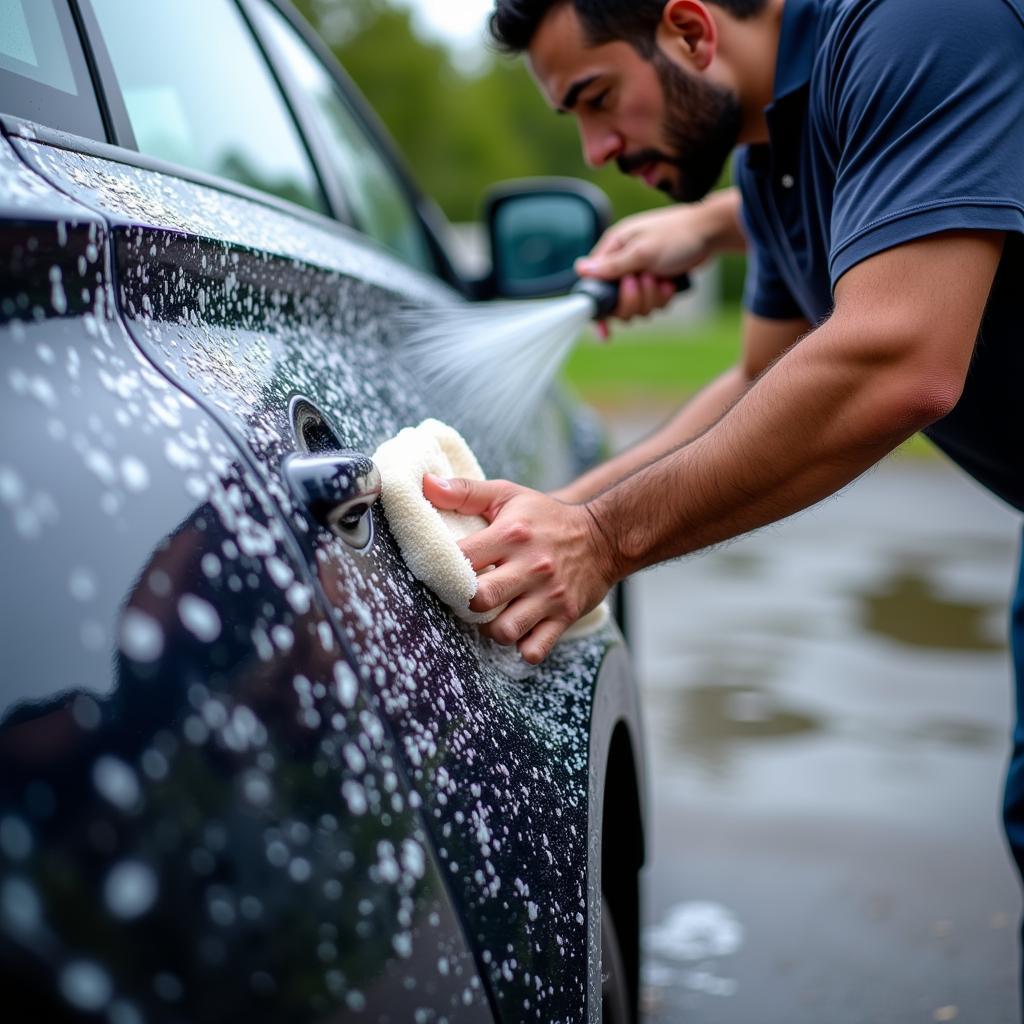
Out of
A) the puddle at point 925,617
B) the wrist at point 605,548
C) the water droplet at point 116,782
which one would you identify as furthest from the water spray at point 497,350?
the puddle at point 925,617

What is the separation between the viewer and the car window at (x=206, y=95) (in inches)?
63.7

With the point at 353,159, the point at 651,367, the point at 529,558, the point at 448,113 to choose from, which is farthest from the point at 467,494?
the point at 448,113

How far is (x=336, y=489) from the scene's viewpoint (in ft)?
3.36

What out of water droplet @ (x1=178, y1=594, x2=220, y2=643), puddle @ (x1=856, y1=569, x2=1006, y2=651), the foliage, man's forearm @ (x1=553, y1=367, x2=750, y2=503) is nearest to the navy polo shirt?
man's forearm @ (x1=553, y1=367, x2=750, y2=503)

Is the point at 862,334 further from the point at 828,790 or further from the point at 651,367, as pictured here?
the point at 651,367

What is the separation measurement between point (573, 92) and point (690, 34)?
0.73 feet

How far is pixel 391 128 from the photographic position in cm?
3634

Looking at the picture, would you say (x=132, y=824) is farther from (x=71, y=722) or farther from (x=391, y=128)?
(x=391, y=128)

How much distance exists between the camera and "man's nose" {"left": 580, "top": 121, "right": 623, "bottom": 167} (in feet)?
7.16

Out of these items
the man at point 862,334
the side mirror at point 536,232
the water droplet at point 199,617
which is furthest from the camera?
the side mirror at point 536,232

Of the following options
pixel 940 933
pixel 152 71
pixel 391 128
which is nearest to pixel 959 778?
pixel 940 933

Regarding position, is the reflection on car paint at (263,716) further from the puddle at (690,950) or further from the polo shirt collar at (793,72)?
the puddle at (690,950)

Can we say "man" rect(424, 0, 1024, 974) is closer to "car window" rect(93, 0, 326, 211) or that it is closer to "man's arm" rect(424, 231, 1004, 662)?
"man's arm" rect(424, 231, 1004, 662)

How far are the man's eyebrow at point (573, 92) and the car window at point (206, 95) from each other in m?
0.49
